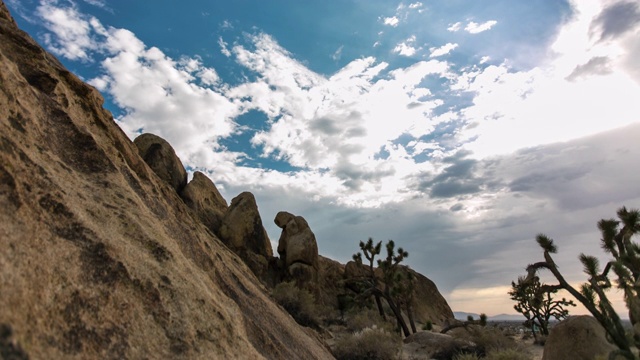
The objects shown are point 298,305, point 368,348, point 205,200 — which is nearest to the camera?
point 368,348

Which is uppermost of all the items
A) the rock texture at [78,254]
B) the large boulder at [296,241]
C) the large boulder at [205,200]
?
the large boulder at [205,200]

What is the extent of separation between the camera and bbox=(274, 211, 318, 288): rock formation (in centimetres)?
3847

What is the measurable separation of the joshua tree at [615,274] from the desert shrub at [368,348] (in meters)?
6.48

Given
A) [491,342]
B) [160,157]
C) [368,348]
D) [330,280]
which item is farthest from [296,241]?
[368,348]

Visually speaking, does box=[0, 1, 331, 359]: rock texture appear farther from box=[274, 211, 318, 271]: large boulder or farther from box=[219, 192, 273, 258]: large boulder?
box=[274, 211, 318, 271]: large boulder

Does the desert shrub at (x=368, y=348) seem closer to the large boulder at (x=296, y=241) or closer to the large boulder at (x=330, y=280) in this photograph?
the large boulder at (x=296, y=241)

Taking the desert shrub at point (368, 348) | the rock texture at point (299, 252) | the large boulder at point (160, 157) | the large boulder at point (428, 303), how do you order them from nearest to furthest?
the desert shrub at point (368, 348) → the large boulder at point (160, 157) → the rock texture at point (299, 252) → the large boulder at point (428, 303)

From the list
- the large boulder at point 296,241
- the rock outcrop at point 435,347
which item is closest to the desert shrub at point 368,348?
the rock outcrop at point 435,347

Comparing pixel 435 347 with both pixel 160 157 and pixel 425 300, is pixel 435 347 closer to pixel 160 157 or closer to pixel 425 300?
pixel 160 157

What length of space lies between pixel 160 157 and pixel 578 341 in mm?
28341

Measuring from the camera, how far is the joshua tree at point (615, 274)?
38.3 ft

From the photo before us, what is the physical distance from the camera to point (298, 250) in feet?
129

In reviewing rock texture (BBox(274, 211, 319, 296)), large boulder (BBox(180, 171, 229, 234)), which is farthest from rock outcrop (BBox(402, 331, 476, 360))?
large boulder (BBox(180, 171, 229, 234))

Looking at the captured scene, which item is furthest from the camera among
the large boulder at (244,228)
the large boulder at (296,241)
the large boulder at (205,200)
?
the large boulder at (296,241)
